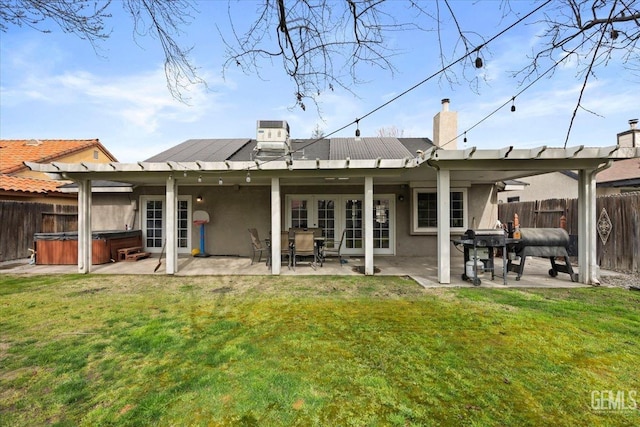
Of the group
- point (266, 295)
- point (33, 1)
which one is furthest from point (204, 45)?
point (266, 295)

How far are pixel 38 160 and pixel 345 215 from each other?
48.5 ft

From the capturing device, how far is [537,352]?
3.00m

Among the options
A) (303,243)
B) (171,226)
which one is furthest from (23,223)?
(303,243)

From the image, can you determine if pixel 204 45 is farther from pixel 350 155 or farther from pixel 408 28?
pixel 350 155

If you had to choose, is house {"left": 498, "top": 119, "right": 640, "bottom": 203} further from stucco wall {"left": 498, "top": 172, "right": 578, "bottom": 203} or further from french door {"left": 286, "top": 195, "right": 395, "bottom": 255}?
french door {"left": 286, "top": 195, "right": 395, "bottom": 255}

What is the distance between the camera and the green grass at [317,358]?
2098 millimetres

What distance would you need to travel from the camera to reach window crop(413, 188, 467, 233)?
29.5 feet

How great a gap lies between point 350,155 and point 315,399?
733cm

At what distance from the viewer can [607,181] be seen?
10.8 meters

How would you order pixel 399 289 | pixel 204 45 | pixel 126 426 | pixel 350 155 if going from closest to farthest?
pixel 126 426, pixel 204 45, pixel 399 289, pixel 350 155

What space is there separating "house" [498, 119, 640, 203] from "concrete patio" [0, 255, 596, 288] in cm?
411

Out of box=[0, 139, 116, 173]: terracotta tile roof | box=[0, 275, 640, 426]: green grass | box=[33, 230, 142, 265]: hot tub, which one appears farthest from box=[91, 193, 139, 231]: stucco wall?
box=[0, 139, 116, 173]: terracotta tile roof

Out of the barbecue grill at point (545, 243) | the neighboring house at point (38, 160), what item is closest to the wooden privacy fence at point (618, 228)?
the barbecue grill at point (545, 243)

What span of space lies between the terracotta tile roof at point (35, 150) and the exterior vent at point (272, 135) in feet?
35.2
